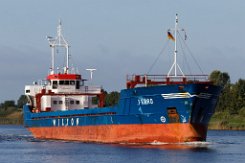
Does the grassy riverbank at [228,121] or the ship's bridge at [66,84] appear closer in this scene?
the ship's bridge at [66,84]

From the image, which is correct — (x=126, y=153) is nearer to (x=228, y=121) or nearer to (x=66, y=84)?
(x=66, y=84)

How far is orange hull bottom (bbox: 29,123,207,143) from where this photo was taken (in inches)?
2621

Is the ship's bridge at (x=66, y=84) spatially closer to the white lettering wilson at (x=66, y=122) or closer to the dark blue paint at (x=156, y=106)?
the white lettering wilson at (x=66, y=122)

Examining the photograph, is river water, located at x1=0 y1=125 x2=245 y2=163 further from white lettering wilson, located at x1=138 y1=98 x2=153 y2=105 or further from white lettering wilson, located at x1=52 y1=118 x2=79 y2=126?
white lettering wilson, located at x1=52 y1=118 x2=79 y2=126

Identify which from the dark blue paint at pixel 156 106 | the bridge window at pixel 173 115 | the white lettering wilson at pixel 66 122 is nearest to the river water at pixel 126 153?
the bridge window at pixel 173 115

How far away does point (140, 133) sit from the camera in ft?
227

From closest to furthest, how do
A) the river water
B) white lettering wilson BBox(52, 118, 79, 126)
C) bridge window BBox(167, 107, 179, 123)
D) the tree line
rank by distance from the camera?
the river water → bridge window BBox(167, 107, 179, 123) → white lettering wilson BBox(52, 118, 79, 126) → the tree line

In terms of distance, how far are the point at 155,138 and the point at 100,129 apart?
7759 mm

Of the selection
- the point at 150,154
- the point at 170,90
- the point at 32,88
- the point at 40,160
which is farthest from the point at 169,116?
the point at 32,88

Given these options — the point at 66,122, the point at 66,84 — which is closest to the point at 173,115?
the point at 66,122

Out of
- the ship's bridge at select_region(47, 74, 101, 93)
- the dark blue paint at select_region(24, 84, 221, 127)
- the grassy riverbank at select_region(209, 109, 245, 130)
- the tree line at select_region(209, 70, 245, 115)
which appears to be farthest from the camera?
the tree line at select_region(209, 70, 245, 115)

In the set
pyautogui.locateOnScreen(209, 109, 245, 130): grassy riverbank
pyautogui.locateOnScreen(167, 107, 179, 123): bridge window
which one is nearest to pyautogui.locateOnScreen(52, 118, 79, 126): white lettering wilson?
pyautogui.locateOnScreen(167, 107, 179, 123): bridge window

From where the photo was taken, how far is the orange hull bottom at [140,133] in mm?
66562

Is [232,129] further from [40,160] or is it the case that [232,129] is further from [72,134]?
[40,160]
